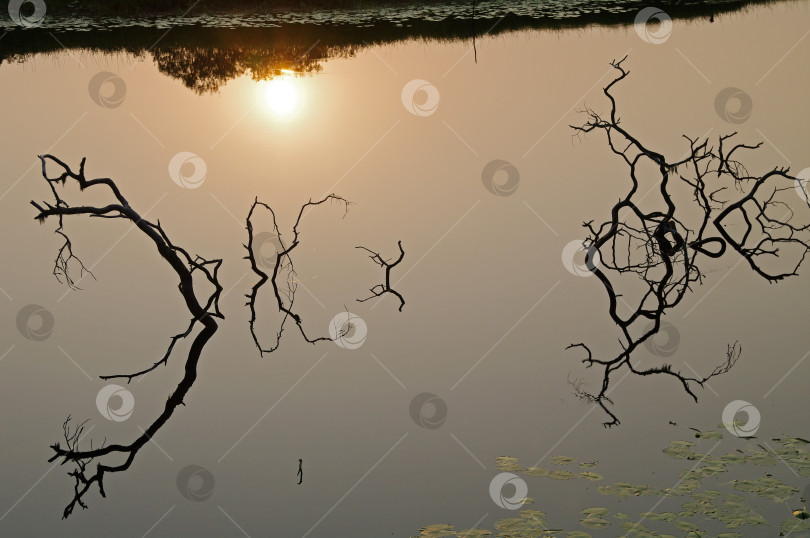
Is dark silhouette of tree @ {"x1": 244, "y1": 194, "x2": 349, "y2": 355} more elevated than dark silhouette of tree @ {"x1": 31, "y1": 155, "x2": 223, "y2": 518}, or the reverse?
dark silhouette of tree @ {"x1": 244, "y1": 194, "x2": 349, "y2": 355}

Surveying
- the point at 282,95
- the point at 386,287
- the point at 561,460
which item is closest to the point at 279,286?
the point at 386,287

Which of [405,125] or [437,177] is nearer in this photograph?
[437,177]

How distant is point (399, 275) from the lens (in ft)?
22.8

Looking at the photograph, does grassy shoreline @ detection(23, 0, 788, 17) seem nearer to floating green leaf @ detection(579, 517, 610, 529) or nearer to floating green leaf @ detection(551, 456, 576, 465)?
floating green leaf @ detection(551, 456, 576, 465)

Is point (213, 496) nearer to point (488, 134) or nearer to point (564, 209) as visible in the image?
point (564, 209)

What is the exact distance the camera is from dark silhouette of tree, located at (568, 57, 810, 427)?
5785mm

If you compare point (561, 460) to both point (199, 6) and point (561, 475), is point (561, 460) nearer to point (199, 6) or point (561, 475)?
point (561, 475)

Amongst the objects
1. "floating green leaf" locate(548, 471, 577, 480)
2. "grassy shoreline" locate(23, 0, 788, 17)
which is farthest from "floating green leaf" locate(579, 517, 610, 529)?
"grassy shoreline" locate(23, 0, 788, 17)

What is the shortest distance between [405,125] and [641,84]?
9.02 feet

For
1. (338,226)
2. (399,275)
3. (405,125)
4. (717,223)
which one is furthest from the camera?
(405,125)

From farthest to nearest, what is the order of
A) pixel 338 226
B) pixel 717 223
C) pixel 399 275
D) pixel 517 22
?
pixel 517 22
pixel 338 226
pixel 399 275
pixel 717 223

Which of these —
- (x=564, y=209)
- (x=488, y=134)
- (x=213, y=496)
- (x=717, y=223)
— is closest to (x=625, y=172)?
(x=564, y=209)

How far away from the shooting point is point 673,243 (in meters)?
6.84

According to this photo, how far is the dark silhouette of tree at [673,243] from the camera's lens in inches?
228
